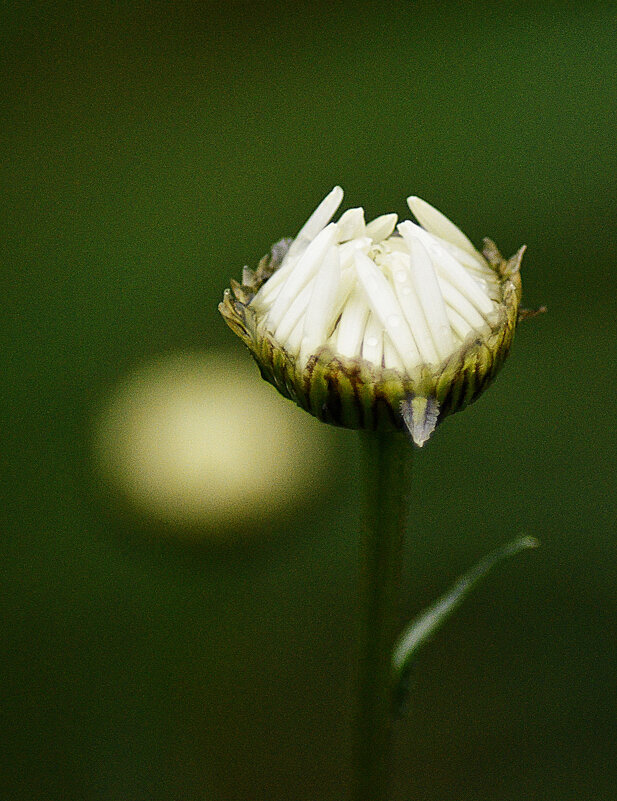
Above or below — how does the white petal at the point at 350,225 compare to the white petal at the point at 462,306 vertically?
above

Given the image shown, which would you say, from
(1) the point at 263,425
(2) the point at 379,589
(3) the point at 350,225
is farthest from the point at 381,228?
(1) the point at 263,425

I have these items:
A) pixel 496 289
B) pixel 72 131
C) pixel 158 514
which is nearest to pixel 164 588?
pixel 158 514

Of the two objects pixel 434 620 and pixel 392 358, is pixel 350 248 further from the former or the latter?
pixel 434 620

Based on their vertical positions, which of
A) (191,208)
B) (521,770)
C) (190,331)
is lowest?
(521,770)

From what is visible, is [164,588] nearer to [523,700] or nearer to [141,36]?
[523,700]

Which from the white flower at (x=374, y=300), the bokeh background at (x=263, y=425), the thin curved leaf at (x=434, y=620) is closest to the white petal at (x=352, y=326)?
the white flower at (x=374, y=300)

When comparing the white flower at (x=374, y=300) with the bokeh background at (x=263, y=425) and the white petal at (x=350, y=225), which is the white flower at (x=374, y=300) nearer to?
the white petal at (x=350, y=225)

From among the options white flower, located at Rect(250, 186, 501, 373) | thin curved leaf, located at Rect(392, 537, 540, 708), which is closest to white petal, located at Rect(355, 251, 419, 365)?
white flower, located at Rect(250, 186, 501, 373)

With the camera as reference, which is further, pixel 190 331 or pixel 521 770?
pixel 190 331
